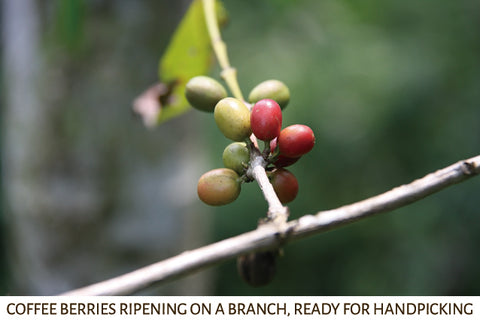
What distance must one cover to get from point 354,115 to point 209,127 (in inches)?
41.8

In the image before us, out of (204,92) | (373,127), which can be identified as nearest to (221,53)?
(204,92)

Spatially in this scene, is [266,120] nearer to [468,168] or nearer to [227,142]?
[468,168]

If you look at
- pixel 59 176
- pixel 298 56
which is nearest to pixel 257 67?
pixel 298 56

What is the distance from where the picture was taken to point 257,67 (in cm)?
343

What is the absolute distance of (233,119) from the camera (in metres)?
0.50

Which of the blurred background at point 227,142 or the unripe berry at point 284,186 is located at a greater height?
the blurred background at point 227,142

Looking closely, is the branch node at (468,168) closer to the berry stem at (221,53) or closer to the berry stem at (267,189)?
the berry stem at (267,189)

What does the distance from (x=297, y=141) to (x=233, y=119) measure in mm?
73

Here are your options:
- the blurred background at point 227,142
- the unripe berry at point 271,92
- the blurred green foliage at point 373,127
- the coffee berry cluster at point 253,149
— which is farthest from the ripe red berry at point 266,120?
the blurred green foliage at point 373,127

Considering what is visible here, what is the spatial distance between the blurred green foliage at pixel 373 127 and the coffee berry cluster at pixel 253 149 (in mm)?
1875

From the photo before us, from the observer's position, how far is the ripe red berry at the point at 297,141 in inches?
19.0

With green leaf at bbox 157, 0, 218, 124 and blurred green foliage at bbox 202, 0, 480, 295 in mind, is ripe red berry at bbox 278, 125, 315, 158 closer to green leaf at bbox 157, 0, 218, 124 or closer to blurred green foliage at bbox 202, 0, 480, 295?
green leaf at bbox 157, 0, 218, 124

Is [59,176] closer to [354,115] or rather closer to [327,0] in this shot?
[327,0]

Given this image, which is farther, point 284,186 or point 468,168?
point 284,186
